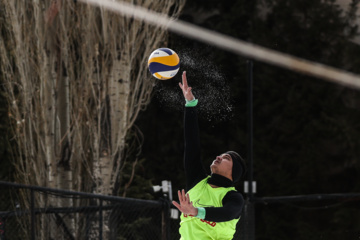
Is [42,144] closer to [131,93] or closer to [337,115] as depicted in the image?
[131,93]

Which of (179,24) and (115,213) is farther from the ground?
(179,24)

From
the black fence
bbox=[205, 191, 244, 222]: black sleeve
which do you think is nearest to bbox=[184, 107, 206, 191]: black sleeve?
bbox=[205, 191, 244, 222]: black sleeve

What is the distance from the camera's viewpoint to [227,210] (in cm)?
376

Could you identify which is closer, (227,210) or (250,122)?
(227,210)

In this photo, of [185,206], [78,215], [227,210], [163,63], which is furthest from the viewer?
[78,215]

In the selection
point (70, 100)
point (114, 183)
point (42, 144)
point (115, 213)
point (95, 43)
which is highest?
point (95, 43)

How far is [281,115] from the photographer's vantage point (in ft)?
50.0

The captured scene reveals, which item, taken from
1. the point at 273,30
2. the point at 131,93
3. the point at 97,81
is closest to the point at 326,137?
the point at 273,30

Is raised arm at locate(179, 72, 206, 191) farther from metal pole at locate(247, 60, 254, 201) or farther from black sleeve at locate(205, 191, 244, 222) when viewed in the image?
metal pole at locate(247, 60, 254, 201)

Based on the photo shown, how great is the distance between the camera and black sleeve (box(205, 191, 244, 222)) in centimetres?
364

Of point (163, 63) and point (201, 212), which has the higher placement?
point (163, 63)

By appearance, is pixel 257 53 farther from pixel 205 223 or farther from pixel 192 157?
pixel 205 223

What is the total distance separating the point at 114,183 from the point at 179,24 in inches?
308

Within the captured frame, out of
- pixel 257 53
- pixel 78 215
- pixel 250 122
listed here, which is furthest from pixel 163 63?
pixel 257 53
